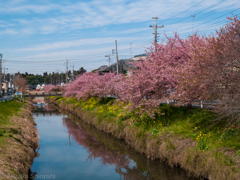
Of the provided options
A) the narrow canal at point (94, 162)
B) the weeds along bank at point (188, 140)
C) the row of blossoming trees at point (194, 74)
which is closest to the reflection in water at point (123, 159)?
the narrow canal at point (94, 162)

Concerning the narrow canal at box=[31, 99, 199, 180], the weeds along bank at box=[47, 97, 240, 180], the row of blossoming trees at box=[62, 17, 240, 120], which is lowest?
the narrow canal at box=[31, 99, 199, 180]

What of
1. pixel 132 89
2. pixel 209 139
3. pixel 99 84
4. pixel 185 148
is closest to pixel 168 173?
pixel 185 148

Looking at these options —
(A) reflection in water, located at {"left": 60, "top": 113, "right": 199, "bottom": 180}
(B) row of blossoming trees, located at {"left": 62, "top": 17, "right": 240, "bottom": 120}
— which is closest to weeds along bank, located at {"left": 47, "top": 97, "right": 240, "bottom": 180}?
(A) reflection in water, located at {"left": 60, "top": 113, "right": 199, "bottom": 180}

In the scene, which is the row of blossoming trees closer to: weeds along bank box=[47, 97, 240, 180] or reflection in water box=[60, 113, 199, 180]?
weeds along bank box=[47, 97, 240, 180]

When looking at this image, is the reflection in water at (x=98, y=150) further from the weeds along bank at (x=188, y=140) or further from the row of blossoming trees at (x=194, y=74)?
the row of blossoming trees at (x=194, y=74)

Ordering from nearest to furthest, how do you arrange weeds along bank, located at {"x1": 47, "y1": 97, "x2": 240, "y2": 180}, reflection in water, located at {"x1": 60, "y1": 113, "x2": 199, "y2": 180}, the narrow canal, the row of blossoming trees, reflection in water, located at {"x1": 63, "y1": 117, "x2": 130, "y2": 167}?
weeds along bank, located at {"x1": 47, "y1": 97, "x2": 240, "y2": 180}, the row of blossoming trees, reflection in water, located at {"x1": 60, "y1": 113, "x2": 199, "y2": 180}, the narrow canal, reflection in water, located at {"x1": 63, "y1": 117, "x2": 130, "y2": 167}

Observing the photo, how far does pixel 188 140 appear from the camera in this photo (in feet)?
49.6

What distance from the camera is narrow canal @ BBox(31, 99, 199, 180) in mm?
15500

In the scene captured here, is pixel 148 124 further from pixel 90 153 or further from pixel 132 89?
pixel 90 153

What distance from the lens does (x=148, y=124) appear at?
788 inches

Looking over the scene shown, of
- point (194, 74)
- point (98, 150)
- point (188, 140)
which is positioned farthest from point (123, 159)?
point (194, 74)

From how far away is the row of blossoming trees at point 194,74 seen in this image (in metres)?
12.9

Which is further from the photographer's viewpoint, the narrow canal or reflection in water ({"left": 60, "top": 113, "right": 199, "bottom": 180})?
the narrow canal

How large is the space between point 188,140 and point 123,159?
5690 mm
